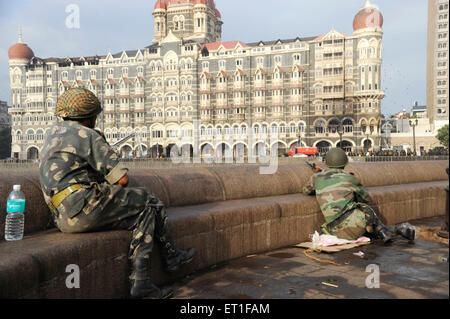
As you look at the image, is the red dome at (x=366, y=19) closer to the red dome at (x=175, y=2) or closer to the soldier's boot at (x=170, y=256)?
the red dome at (x=175, y=2)

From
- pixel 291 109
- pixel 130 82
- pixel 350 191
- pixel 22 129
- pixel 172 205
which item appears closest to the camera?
pixel 172 205

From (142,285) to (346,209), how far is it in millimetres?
2739

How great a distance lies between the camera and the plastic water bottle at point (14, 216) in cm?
281

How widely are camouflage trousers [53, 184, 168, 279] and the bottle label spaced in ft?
0.79

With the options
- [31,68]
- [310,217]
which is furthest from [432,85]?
[310,217]

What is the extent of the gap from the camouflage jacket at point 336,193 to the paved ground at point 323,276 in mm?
531

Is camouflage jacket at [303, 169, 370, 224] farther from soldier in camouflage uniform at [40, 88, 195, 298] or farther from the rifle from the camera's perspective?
soldier in camouflage uniform at [40, 88, 195, 298]

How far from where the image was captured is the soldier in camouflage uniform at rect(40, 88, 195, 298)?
279 centimetres

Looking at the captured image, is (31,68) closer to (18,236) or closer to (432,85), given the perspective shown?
(18,236)

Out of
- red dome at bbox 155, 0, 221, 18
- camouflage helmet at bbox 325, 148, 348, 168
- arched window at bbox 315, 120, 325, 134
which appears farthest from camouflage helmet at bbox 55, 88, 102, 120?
red dome at bbox 155, 0, 221, 18

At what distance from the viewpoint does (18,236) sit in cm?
281

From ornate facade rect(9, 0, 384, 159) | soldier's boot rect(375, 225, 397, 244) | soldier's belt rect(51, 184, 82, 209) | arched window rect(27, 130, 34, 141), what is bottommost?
soldier's boot rect(375, 225, 397, 244)

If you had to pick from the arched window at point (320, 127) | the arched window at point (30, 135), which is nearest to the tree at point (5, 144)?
the arched window at point (30, 135)

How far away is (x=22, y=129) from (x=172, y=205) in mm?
69726
